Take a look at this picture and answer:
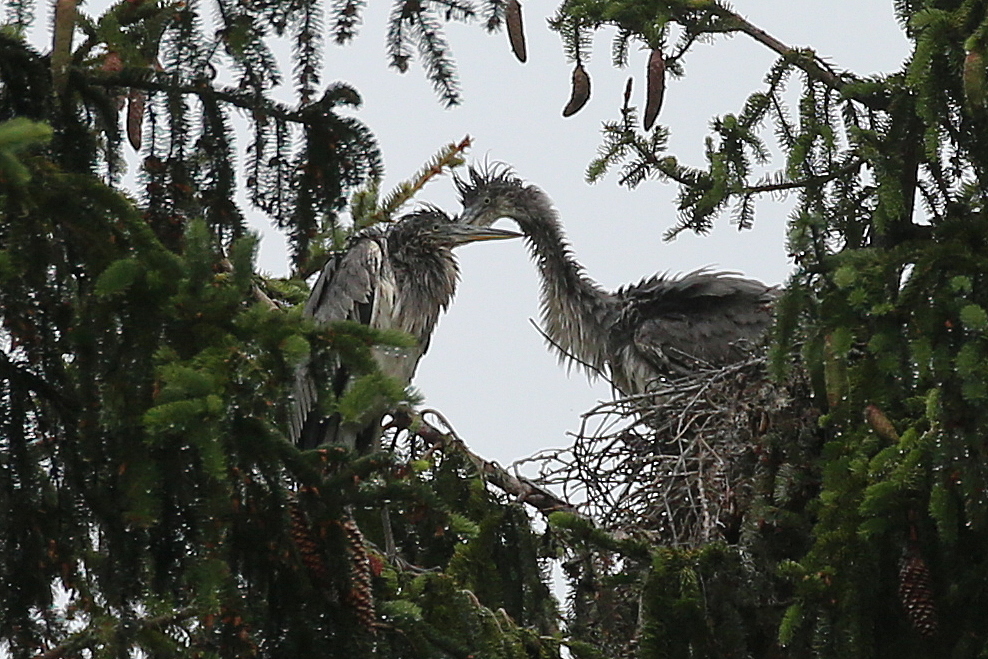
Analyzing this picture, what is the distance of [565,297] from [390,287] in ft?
5.81

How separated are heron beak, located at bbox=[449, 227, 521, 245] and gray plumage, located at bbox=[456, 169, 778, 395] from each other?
0.64 metres

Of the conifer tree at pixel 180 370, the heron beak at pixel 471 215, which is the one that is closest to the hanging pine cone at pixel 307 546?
the conifer tree at pixel 180 370

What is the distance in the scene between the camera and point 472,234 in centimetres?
634

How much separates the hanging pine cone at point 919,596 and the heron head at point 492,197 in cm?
501

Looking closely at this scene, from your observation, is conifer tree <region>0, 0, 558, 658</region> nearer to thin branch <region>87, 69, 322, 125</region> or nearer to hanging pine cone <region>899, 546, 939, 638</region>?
thin branch <region>87, 69, 322, 125</region>

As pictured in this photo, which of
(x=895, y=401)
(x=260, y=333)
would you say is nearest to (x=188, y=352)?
(x=260, y=333)

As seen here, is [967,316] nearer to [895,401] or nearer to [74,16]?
[895,401]

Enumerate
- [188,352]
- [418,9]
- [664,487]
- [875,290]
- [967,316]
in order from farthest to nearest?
1. [664,487]
2. [418,9]
3. [875,290]
4. [967,316]
5. [188,352]

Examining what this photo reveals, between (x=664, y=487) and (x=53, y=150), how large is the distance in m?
2.52

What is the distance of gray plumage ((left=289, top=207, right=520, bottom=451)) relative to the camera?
18.2 feet

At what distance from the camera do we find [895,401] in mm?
3260

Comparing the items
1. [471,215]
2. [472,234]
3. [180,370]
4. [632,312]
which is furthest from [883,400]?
[471,215]

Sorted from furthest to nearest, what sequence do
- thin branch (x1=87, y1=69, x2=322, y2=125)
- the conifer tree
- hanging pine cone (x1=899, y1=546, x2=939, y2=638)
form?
hanging pine cone (x1=899, y1=546, x2=939, y2=638), thin branch (x1=87, y1=69, x2=322, y2=125), the conifer tree

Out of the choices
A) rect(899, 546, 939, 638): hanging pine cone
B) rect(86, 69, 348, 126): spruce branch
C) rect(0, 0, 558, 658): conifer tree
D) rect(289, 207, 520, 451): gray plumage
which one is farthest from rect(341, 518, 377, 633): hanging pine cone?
rect(289, 207, 520, 451): gray plumage
